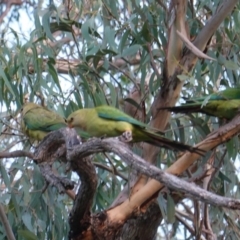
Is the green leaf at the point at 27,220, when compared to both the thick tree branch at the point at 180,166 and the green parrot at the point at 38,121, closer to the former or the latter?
the green parrot at the point at 38,121

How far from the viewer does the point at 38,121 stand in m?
2.79

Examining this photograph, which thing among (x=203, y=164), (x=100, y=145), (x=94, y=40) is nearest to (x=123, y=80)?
(x=94, y=40)

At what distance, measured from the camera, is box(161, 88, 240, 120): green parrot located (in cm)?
233

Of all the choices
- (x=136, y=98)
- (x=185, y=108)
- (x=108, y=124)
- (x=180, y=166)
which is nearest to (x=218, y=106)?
(x=185, y=108)

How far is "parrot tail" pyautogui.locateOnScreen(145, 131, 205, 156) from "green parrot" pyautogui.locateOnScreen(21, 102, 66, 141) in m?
0.65

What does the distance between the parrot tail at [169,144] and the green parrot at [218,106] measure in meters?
0.21

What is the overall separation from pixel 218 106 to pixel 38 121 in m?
0.82

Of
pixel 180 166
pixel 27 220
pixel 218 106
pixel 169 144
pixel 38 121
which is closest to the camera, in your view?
pixel 169 144

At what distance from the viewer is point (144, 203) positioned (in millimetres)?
2311

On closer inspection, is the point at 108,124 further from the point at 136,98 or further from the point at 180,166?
the point at 136,98

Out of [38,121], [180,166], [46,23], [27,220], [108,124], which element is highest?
[46,23]

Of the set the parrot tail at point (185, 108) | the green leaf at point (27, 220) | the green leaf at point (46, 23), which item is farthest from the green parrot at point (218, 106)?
the green leaf at point (27, 220)

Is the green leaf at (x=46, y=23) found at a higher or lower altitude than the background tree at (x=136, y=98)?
higher

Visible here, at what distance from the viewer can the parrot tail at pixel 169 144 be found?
2.00m
